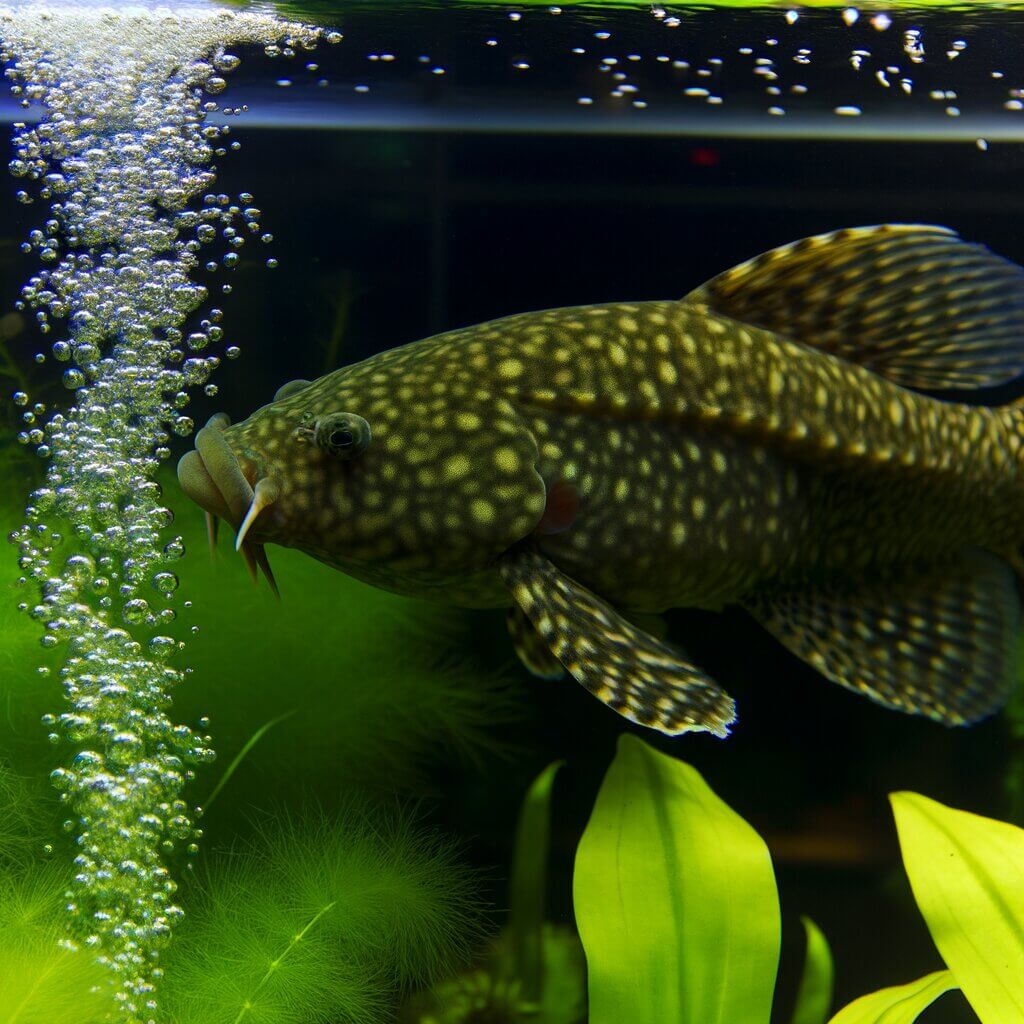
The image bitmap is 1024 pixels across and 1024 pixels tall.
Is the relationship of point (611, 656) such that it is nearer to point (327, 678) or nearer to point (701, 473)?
point (701, 473)

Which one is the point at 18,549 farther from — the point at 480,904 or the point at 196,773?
the point at 480,904

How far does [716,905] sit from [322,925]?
986 millimetres

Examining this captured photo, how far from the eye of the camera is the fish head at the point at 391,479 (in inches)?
67.0

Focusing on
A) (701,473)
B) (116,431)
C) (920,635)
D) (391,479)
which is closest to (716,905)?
(920,635)

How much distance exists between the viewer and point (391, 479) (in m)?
1.74

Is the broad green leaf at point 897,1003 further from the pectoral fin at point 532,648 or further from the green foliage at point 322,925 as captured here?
the pectoral fin at point 532,648

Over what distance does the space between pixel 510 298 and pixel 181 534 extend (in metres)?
1.11

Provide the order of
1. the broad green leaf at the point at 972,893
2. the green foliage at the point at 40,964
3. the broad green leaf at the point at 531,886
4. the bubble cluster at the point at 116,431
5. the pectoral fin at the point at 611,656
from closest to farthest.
Answer: the pectoral fin at the point at 611,656
the green foliage at the point at 40,964
the broad green leaf at the point at 972,893
the bubble cluster at the point at 116,431
the broad green leaf at the point at 531,886

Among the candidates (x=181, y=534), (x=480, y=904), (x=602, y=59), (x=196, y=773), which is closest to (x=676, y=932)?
(x=480, y=904)

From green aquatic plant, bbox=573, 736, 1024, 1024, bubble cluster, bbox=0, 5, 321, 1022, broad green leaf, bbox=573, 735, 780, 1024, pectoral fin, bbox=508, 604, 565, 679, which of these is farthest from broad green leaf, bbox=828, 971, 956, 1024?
bubble cluster, bbox=0, 5, 321, 1022

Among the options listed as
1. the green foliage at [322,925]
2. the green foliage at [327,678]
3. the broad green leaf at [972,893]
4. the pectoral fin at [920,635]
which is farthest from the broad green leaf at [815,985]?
the green foliage at [327,678]

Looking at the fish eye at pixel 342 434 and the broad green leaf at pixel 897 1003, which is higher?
the fish eye at pixel 342 434

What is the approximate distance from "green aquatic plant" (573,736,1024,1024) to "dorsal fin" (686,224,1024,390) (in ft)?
3.78

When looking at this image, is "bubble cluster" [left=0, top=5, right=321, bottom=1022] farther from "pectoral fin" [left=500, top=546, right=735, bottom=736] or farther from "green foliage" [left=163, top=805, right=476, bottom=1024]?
"pectoral fin" [left=500, top=546, right=735, bottom=736]
